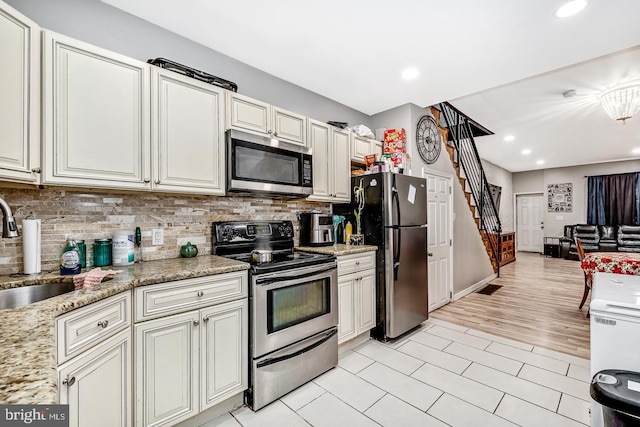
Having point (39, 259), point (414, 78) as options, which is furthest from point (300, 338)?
point (414, 78)

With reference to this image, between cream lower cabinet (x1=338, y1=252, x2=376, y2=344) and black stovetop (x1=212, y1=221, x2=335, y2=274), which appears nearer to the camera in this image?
black stovetop (x1=212, y1=221, x2=335, y2=274)

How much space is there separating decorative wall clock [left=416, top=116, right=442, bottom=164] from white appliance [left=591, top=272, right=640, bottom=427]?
2.45 metres

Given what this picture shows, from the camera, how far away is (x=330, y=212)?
3359mm

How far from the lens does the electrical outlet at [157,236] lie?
2.08 metres

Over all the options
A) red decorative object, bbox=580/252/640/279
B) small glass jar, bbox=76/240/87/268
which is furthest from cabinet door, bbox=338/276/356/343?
red decorative object, bbox=580/252/640/279

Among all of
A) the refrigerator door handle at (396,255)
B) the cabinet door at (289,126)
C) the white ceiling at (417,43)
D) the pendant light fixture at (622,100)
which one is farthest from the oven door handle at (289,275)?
the pendant light fixture at (622,100)

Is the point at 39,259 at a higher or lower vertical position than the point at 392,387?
higher

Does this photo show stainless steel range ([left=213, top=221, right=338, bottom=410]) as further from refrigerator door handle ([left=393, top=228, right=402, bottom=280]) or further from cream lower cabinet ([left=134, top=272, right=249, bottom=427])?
refrigerator door handle ([left=393, top=228, right=402, bottom=280])

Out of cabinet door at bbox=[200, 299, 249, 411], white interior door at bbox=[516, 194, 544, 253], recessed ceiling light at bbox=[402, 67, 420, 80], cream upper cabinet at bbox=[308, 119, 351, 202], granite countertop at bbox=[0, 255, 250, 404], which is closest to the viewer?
granite countertop at bbox=[0, 255, 250, 404]

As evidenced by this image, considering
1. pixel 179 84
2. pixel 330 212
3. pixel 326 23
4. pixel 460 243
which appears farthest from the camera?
pixel 460 243

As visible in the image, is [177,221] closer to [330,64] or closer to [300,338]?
[300,338]

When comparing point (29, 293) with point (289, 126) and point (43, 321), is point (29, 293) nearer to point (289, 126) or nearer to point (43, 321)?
point (43, 321)

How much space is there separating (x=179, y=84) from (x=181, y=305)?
1441 millimetres

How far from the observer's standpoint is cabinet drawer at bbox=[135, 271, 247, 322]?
153cm
